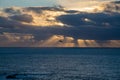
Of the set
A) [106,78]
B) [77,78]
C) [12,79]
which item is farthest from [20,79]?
[106,78]

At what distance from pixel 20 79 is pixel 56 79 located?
1012 centimetres

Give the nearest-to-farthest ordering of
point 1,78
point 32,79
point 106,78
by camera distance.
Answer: point 1,78, point 32,79, point 106,78

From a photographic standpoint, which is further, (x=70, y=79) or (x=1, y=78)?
(x=70, y=79)

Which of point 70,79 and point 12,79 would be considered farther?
point 70,79

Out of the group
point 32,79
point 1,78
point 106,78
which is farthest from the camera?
point 106,78

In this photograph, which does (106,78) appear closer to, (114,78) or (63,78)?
(114,78)

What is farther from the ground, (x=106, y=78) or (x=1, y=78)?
(x=1, y=78)

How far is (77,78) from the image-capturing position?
104m

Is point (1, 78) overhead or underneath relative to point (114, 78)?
overhead

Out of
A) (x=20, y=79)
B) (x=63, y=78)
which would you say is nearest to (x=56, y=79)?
(x=63, y=78)

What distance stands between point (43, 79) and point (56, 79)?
132 inches

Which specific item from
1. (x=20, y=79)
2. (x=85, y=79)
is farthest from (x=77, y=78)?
(x=20, y=79)

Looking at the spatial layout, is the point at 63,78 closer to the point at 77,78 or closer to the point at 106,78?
the point at 77,78

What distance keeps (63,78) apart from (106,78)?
12.0m
